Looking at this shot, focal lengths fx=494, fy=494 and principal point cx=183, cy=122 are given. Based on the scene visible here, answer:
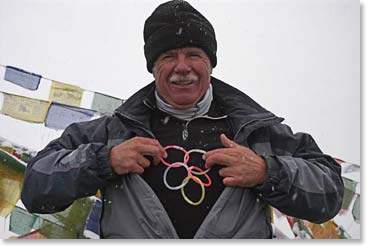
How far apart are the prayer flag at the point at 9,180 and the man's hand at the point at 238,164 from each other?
2.30 feet

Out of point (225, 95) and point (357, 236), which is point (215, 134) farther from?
point (357, 236)

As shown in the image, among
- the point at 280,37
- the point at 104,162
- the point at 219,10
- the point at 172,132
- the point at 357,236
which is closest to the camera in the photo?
the point at 104,162

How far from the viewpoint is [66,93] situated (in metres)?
1.51

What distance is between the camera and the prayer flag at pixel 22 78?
1492 mm

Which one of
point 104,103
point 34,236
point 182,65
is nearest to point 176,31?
point 182,65

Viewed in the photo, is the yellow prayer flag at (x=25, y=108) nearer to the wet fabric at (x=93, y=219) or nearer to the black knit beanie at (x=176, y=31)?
the wet fabric at (x=93, y=219)

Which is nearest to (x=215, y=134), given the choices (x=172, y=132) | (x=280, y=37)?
(x=172, y=132)

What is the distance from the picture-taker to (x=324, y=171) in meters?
0.95

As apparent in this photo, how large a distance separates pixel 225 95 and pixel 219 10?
1.33 feet

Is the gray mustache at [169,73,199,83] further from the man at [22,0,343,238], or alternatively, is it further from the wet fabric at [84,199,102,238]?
the wet fabric at [84,199,102,238]

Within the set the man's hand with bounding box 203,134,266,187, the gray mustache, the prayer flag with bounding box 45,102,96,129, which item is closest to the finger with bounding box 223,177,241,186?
the man's hand with bounding box 203,134,266,187

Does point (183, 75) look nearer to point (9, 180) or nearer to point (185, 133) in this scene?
point (185, 133)

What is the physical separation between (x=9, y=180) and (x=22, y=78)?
0.31 meters

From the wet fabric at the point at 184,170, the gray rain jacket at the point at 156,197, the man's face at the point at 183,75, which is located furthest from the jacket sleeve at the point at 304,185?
the man's face at the point at 183,75
